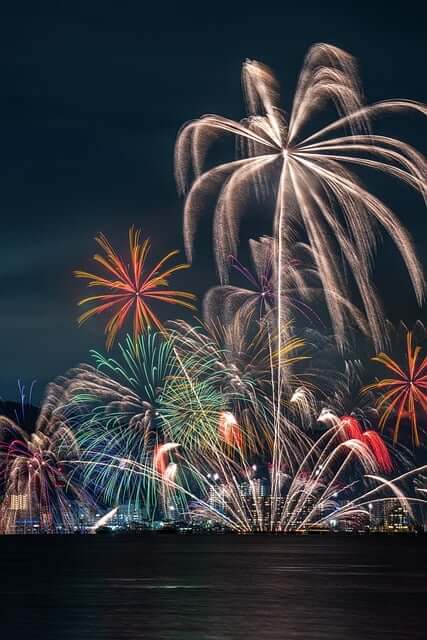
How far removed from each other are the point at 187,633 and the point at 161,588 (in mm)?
23039

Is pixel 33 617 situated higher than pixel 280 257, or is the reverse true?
pixel 280 257

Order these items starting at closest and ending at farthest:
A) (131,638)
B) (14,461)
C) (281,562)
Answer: (131,638)
(281,562)
(14,461)

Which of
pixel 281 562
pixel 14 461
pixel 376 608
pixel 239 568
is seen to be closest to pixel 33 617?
pixel 376 608

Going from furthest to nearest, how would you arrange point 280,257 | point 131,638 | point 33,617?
point 280,257, point 33,617, point 131,638

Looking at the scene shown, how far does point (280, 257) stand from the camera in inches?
2936

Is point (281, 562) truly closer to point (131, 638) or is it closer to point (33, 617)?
point (33, 617)

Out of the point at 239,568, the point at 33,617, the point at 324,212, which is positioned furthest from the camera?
the point at 239,568

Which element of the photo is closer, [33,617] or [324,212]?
[33,617]

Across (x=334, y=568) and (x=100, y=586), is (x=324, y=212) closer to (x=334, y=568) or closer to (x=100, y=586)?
(x=100, y=586)

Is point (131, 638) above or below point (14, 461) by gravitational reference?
below

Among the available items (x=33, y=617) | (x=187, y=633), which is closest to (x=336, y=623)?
(x=187, y=633)

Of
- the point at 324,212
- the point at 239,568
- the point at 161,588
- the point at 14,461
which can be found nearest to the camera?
the point at 161,588

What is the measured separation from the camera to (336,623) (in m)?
38.5

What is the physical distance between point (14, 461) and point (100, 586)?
234 feet
